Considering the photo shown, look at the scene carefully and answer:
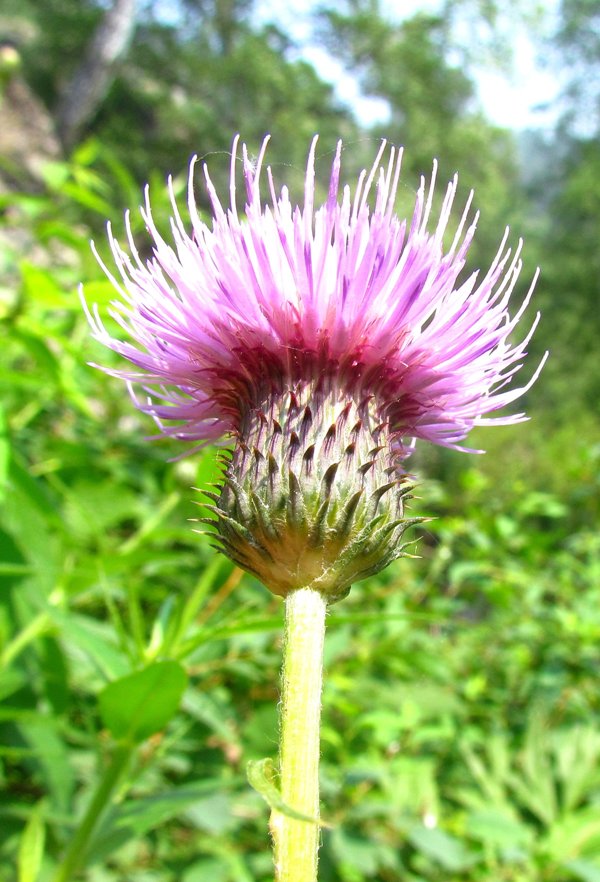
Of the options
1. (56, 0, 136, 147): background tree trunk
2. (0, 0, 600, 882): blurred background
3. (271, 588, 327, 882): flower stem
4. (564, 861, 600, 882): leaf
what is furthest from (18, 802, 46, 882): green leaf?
(56, 0, 136, 147): background tree trunk

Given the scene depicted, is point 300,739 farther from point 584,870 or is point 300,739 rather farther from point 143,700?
point 584,870

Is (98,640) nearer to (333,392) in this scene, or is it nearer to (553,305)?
(333,392)

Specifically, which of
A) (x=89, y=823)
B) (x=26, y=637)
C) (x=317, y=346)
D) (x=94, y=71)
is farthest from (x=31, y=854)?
(x=94, y=71)

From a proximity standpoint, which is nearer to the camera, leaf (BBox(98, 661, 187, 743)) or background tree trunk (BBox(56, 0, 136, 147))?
leaf (BBox(98, 661, 187, 743))

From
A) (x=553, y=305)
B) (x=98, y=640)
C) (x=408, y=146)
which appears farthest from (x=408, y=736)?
(x=408, y=146)

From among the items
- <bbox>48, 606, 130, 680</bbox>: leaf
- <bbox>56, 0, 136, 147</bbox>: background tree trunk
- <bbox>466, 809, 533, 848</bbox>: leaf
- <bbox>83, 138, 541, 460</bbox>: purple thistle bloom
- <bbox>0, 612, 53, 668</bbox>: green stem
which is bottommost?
<bbox>466, 809, 533, 848</bbox>: leaf

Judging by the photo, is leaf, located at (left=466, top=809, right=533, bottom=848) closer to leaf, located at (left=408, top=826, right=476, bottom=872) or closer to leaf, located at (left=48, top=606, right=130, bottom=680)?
leaf, located at (left=408, top=826, right=476, bottom=872)

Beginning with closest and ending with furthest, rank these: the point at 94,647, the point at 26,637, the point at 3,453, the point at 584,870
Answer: the point at 94,647
the point at 3,453
the point at 26,637
the point at 584,870
